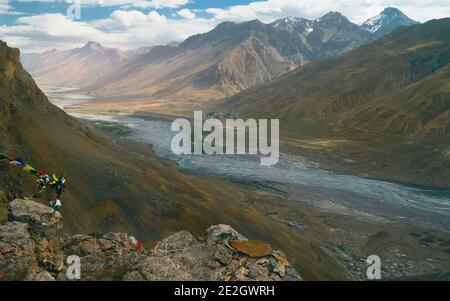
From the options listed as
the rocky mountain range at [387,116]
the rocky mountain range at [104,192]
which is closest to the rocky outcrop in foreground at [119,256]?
the rocky mountain range at [104,192]

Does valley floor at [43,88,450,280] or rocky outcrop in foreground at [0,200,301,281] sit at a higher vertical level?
rocky outcrop in foreground at [0,200,301,281]

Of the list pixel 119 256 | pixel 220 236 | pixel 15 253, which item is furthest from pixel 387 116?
pixel 15 253

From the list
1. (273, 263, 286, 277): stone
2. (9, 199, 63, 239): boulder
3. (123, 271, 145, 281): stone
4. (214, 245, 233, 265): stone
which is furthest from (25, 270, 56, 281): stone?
(273, 263, 286, 277): stone

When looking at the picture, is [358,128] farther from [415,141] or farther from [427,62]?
[427,62]

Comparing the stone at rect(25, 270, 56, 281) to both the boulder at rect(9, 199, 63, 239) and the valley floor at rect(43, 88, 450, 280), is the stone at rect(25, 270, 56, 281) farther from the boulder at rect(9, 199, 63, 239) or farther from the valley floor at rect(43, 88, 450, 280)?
the valley floor at rect(43, 88, 450, 280)

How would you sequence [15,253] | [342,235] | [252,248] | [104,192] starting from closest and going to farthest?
1. [15,253]
2. [252,248]
3. [104,192]
4. [342,235]

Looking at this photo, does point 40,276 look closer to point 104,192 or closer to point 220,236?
point 220,236
